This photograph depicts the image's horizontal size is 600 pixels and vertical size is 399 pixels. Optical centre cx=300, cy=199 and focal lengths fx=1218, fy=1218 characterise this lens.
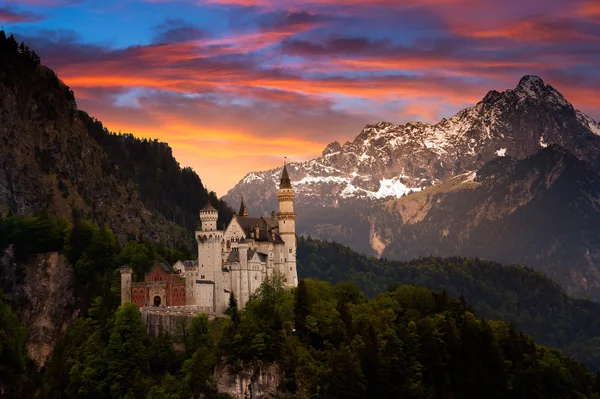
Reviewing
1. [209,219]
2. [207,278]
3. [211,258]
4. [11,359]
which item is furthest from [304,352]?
[11,359]

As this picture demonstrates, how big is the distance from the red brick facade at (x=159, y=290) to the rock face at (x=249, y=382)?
1611 centimetres

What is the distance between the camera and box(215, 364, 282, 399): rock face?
531 ft

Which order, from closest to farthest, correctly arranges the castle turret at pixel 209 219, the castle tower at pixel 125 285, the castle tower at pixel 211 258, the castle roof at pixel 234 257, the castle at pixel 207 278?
the castle at pixel 207 278
the castle tower at pixel 211 258
the castle tower at pixel 125 285
the castle roof at pixel 234 257
the castle turret at pixel 209 219

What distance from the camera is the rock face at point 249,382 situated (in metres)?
162

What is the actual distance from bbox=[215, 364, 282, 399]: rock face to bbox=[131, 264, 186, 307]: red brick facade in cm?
1611

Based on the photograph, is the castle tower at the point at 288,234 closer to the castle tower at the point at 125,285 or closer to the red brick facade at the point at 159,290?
the red brick facade at the point at 159,290

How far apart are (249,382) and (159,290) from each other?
21963 mm

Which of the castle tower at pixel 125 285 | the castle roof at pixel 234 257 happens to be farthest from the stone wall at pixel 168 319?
the castle roof at pixel 234 257

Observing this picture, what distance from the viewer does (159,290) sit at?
17550cm

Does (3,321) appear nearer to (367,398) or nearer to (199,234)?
(199,234)

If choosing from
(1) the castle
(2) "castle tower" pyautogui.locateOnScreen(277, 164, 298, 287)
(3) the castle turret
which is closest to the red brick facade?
(1) the castle

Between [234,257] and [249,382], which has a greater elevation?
[234,257]

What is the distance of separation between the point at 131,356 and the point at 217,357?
13336 mm

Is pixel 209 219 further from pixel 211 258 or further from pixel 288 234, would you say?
Answer: pixel 288 234
